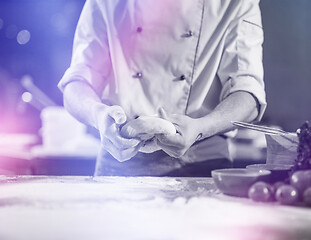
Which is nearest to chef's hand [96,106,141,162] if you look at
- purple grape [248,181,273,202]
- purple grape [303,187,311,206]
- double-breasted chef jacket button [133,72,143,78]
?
double-breasted chef jacket button [133,72,143,78]

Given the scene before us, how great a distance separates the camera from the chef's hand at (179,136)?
58.1 inches

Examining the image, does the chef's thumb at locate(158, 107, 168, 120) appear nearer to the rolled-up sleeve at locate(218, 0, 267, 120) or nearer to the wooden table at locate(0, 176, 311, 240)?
the wooden table at locate(0, 176, 311, 240)

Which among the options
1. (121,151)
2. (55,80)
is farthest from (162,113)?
(55,80)

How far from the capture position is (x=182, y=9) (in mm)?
1853

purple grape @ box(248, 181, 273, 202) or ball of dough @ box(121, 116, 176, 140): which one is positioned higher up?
ball of dough @ box(121, 116, 176, 140)

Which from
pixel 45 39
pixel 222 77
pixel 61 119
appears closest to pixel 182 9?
pixel 222 77

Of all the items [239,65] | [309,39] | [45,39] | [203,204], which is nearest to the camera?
[203,204]

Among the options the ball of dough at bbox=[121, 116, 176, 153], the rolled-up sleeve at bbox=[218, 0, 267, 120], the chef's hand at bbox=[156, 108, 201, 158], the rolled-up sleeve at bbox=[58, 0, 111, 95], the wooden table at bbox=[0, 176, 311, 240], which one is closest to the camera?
the wooden table at bbox=[0, 176, 311, 240]

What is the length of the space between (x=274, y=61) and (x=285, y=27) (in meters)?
0.29

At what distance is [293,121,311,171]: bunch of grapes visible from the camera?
1.08 meters

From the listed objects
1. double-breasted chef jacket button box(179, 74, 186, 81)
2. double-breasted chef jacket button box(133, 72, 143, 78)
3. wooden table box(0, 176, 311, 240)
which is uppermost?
double-breasted chef jacket button box(133, 72, 143, 78)

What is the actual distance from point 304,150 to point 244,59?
759mm

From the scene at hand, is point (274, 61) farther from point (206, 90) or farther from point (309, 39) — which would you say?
point (206, 90)

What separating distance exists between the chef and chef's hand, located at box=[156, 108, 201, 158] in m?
0.19
